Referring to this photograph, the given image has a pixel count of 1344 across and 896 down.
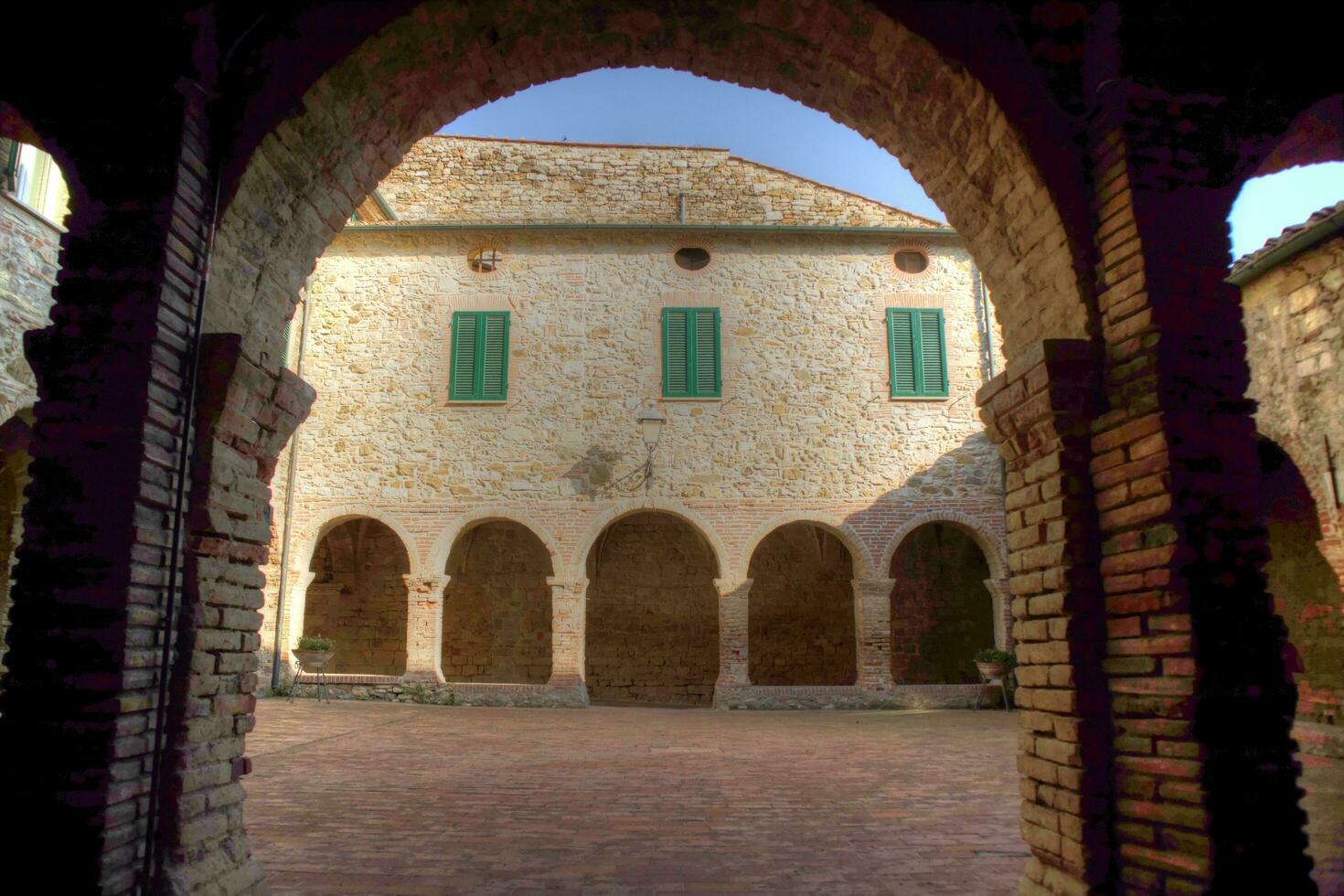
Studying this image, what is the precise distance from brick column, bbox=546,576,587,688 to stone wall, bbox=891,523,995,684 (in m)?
5.83

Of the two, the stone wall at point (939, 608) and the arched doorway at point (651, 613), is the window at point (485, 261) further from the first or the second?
the stone wall at point (939, 608)

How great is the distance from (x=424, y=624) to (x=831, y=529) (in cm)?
681

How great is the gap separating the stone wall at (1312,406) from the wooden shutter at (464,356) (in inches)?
438

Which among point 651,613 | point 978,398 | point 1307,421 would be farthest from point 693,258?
point 978,398

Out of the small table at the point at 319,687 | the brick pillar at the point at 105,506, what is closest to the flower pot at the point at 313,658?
the small table at the point at 319,687

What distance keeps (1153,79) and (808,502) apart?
1152 centimetres

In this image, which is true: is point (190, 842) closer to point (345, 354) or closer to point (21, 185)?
point (21, 185)

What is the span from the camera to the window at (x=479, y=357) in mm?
15570

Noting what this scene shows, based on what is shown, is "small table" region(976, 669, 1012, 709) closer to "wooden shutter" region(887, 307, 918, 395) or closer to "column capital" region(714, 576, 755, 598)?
"column capital" region(714, 576, 755, 598)

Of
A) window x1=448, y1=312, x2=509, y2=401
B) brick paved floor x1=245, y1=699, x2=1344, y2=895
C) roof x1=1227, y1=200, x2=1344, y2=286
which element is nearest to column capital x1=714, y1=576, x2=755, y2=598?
brick paved floor x1=245, y1=699, x2=1344, y2=895

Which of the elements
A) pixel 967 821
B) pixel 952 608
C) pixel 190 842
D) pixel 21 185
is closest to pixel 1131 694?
pixel 967 821

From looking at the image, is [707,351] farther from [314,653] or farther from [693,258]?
[314,653]

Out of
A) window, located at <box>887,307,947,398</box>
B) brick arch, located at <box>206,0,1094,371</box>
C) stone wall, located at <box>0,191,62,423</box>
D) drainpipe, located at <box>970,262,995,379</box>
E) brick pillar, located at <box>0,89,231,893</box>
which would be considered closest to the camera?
brick pillar, located at <box>0,89,231,893</box>

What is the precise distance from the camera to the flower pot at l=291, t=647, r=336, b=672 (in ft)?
46.5
